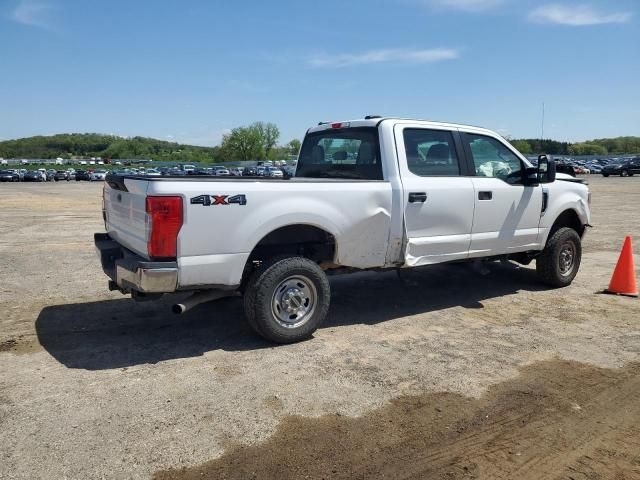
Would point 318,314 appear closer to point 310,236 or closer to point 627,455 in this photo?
point 310,236

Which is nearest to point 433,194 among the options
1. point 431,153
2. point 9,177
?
point 431,153

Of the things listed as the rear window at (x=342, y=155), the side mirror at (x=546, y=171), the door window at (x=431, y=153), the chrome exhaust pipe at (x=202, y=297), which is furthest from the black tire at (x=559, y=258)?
the chrome exhaust pipe at (x=202, y=297)

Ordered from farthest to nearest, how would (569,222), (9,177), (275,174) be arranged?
(9,177) → (275,174) → (569,222)

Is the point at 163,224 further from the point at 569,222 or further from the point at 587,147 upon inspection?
the point at 587,147

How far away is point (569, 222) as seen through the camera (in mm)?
7531

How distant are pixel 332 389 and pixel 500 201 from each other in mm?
3396

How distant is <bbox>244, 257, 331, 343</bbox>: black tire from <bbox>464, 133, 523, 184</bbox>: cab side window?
8.33ft

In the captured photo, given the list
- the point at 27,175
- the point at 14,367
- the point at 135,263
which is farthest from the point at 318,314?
the point at 27,175

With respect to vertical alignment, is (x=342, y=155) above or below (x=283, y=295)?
above

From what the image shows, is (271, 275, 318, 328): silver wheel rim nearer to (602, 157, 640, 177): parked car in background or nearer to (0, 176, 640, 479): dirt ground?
(0, 176, 640, 479): dirt ground

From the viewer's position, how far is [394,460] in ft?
10.0

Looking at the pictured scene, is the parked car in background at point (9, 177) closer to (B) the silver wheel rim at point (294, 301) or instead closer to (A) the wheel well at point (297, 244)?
(A) the wheel well at point (297, 244)

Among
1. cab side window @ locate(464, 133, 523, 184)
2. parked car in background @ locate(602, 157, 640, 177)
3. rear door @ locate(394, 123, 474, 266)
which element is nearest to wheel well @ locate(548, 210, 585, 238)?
cab side window @ locate(464, 133, 523, 184)

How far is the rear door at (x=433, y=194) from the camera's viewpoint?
5406mm
